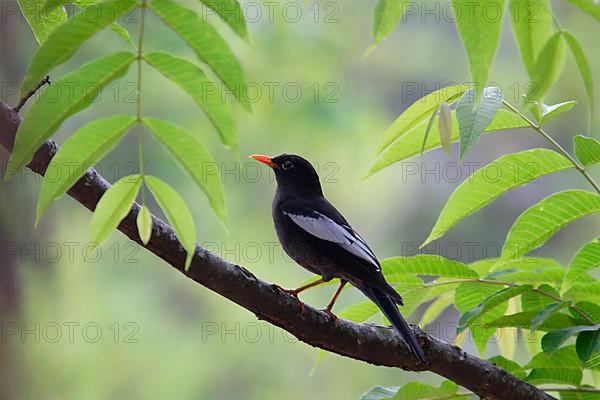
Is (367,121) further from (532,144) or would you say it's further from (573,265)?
(573,265)

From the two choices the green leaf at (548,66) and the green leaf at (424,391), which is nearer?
the green leaf at (548,66)

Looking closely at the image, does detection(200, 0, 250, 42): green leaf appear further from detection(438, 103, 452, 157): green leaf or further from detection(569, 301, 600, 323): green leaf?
detection(569, 301, 600, 323): green leaf

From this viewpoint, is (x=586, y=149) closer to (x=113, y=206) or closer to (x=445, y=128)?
(x=445, y=128)

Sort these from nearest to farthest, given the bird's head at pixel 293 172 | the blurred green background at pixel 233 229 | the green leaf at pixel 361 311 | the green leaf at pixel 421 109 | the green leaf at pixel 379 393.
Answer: the green leaf at pixel 421 109
the green leaf at pixel 379 393
the green leaf at pixel 361 311
the bird's head at pixel 293 172
the blurred green background at pixel 233 229

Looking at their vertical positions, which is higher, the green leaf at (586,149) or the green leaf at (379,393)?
the green leaf at (586,149)

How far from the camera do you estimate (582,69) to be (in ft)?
3.01

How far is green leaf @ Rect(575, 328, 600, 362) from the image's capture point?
131 centimetres

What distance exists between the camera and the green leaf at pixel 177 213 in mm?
1003

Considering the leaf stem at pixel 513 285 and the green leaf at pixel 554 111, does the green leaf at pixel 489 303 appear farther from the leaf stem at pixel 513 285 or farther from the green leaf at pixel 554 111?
the green leaf at pixel 554 111

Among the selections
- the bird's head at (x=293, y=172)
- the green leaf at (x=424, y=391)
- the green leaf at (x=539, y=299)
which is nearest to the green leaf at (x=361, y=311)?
the green leaf at (x=424, y=391)

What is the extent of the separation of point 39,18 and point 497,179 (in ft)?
2.92

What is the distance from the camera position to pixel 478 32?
3.06 feet

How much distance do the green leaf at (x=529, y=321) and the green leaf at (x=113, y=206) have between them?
0.77m

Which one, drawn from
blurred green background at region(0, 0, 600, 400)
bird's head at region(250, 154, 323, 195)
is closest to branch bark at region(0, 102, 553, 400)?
bird's head at region(250, 154, 323, 195)
